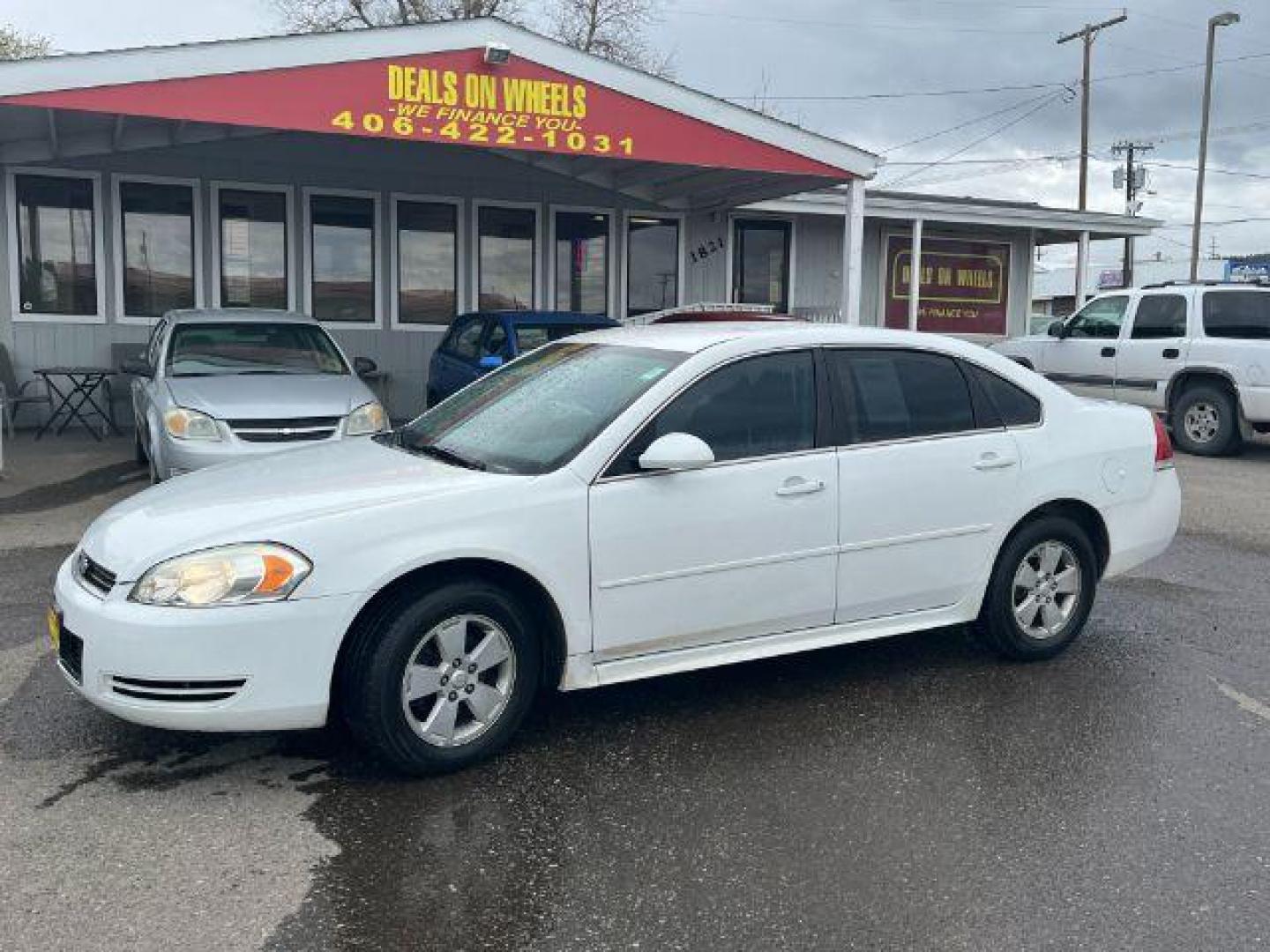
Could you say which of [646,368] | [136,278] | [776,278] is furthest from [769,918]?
[776,278]

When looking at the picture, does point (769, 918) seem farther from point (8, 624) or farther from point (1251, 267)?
point (1251, 267)

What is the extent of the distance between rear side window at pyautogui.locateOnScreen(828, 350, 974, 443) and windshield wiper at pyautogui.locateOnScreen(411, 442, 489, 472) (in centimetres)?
156

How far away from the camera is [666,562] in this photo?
4195 millimetres

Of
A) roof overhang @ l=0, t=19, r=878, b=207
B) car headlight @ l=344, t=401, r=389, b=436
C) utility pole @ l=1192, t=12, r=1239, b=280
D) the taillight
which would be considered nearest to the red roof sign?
roof overhang @ l=0, t=19, r=878, b=207

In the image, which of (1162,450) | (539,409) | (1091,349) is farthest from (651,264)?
(539,409)

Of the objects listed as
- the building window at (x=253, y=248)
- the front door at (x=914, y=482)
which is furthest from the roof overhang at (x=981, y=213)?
the front door at (x=914, y=482)

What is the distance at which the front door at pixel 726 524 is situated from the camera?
4.14 m

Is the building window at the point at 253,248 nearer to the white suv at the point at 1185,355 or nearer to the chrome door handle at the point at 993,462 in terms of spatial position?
the white suv at the point at 1185,355

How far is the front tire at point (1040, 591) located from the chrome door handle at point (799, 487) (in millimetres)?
1122

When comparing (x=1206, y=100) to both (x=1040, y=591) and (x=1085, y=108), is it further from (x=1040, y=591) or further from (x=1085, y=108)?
(x=1040, y=591)

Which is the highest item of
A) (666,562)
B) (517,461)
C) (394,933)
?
(517,461)

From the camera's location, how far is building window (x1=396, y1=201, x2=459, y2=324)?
14734mm

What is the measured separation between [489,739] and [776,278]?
1417cm

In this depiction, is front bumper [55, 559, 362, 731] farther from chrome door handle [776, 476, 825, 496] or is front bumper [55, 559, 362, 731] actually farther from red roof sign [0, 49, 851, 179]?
red roof sign [0, 49, 851, 179]
